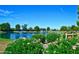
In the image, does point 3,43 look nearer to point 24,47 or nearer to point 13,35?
point 13,35

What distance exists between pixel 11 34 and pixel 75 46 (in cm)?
88

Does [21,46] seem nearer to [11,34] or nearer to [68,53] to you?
[11,34]

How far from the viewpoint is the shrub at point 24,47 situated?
508 centimetres

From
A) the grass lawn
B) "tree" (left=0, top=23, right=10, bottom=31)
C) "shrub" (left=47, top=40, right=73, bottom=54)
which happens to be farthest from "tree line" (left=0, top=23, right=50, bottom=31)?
"shrub" (left=47, top=40, right=73, bottom=54)

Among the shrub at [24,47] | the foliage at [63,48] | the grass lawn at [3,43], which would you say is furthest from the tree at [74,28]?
the grass lawn at [3,43]

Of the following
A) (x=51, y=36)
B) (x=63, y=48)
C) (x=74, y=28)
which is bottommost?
(x=63, y=48)

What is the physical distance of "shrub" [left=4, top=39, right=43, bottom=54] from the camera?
5.08 m

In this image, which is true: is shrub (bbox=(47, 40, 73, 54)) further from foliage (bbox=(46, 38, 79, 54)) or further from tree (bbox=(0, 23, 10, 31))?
tree (bbox=(0, 23, 10, 31))

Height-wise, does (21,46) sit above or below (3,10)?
below

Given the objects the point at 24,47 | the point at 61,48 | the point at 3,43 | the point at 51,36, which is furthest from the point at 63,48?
the point at 3,43

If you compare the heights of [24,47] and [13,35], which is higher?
[13,35]

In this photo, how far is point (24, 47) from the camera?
5086mm

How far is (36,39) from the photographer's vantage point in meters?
5.13
